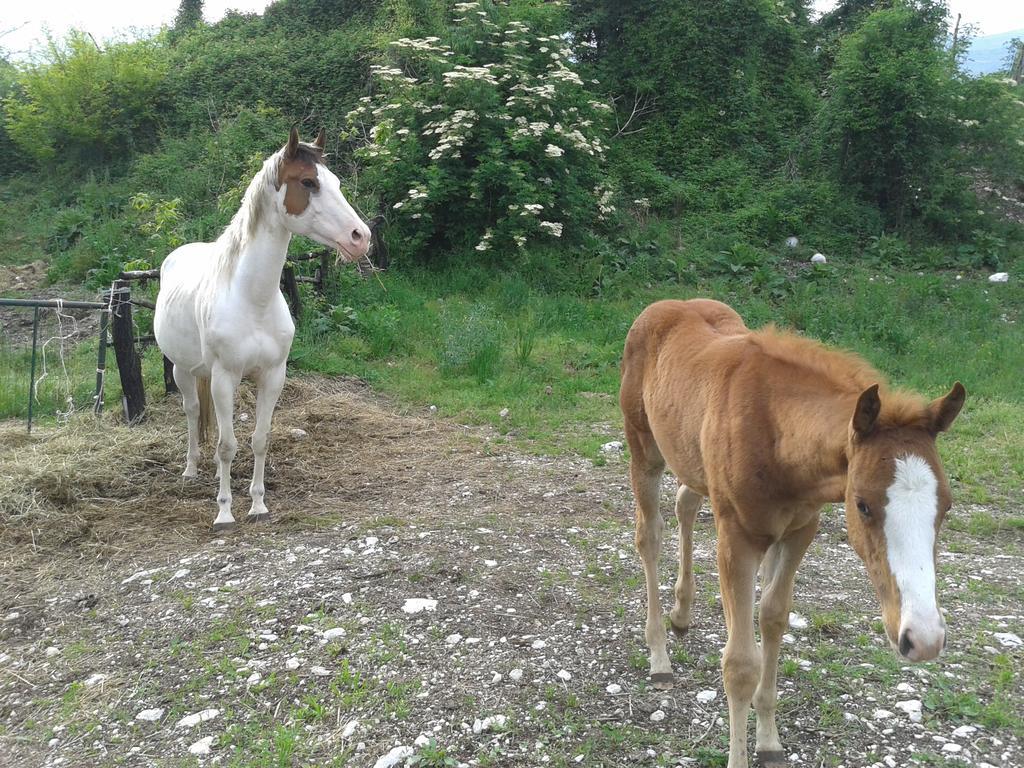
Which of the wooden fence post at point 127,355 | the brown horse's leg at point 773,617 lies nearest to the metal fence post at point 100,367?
the wooden fence post at point 127,355

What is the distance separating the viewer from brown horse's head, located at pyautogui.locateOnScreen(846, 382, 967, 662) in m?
2.01

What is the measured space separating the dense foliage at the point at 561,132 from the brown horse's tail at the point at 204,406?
5104mm

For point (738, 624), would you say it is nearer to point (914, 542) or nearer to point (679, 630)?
point (914, 542)

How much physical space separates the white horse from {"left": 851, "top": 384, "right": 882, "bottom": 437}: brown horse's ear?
11.4ft

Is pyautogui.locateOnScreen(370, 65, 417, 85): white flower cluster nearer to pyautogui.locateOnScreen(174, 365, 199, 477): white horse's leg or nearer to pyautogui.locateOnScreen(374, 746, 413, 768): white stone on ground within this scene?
pyautogui.locateOnScreen(174, 365, 199, 477): white horse's leg

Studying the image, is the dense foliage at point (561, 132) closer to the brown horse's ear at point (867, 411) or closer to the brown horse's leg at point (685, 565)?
the brown horse's leg at point (685, 565)

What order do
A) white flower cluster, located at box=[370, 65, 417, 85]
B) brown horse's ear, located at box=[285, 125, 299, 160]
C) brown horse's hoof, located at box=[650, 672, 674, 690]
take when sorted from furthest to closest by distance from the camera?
white flower cluster, located at box=[370, 65, 417, 85] < brown horse's ear, located at box=[285, 125, 299, 160] < brown horse's hoof, located at box=[650, 672, 674, 690]

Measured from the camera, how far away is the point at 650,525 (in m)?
3.55

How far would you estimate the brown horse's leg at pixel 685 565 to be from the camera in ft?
11.9

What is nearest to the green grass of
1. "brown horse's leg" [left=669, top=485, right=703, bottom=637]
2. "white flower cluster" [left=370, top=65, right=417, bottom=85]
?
"brown horse's leg" [left=669, top=485, right=703, bottom=637]

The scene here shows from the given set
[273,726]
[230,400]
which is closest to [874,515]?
[273,726]

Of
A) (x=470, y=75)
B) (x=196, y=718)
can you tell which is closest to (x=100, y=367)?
(x=196, y=718)

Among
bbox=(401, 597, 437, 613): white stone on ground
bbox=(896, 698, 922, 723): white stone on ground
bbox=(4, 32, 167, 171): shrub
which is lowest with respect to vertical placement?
bbox=(401, 597, 437, 613): white stone on ground

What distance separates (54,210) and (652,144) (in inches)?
429
